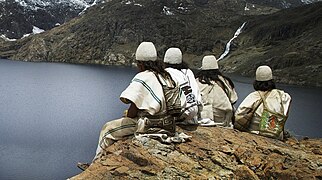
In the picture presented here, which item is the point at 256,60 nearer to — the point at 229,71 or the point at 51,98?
the point at 229,71

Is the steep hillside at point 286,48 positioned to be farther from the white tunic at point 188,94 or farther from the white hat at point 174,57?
the white tunic at point 188,94

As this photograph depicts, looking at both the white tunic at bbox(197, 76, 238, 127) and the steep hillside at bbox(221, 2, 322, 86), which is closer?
the white tunic at bbox(197, 76, 238, 127)

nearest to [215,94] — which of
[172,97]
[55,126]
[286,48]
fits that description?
[172,97]

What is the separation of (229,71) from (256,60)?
1061 cm

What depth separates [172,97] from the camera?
7.11 metres

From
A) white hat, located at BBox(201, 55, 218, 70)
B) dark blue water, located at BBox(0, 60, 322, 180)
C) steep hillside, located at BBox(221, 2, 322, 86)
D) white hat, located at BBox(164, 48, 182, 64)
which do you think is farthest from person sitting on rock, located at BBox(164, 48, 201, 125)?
steep hillside, located at BBox(221, 2, 322, 86)

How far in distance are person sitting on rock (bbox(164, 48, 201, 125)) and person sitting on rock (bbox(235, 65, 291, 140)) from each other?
1327 millimetres

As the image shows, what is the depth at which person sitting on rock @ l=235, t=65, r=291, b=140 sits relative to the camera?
27.8 ft

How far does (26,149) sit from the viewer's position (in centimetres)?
3353

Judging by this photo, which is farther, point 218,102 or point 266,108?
point 218,102

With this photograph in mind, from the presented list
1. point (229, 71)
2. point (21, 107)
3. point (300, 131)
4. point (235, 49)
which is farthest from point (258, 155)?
point (235, 49)

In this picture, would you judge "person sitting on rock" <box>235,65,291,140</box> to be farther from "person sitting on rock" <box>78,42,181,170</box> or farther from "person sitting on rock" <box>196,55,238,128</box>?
"person sitting on rock" <box>78,42,181,170</box>

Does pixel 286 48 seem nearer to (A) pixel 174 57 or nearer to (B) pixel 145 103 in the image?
(A) pixel 174 57

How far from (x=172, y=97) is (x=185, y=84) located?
0.93m
